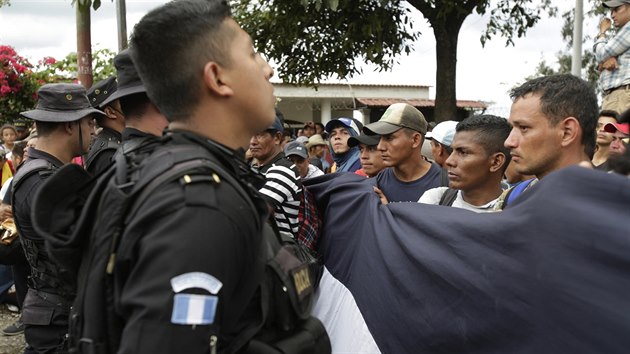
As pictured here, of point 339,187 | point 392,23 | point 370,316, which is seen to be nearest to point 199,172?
point 370,316

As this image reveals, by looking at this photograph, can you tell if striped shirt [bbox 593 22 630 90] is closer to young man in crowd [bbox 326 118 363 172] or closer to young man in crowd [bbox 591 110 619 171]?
young man in crowd [bbox 591 110 619 171]

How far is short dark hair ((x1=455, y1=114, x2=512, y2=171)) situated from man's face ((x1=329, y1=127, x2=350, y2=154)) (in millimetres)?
3015

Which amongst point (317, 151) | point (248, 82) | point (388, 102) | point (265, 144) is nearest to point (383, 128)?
point (265, 144)

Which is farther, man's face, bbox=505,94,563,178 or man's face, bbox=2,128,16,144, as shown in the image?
man's face, bbox=2,128,16,144

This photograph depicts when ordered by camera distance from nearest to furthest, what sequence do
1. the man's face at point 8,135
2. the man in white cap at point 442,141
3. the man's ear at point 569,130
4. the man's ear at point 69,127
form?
the man's ear at point 569,130 < the man's ear at point 69,127 < the man in white cap at point 442,141 < the man's face at point 8,135

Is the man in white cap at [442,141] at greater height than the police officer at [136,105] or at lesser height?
lesser

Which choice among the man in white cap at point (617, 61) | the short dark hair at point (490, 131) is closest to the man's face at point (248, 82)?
the short dark hair at point (490, 131)

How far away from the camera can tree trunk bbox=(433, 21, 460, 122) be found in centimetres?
1157

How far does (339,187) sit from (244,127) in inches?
58.6

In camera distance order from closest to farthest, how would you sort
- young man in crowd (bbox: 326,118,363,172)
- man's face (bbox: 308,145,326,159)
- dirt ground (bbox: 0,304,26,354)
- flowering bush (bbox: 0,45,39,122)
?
dirt ground (bbox: 0,304,26,354), young man in crowd (bbox: 326,118,363,172), man's face (bbox: 308,145,326,159), flowering bush (bbox: 0,45,39,122)

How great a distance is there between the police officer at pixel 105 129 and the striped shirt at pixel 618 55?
462 centimetres

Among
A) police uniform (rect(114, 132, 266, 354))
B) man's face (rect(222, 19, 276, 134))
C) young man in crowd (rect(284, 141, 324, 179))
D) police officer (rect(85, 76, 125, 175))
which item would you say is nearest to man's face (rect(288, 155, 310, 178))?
young man in crowd (rect(284, 141, 324, 179))

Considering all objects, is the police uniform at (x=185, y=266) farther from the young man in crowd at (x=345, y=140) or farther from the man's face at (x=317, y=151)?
the man's face at (x=317, y=151)

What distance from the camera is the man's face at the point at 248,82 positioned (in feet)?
5.50
